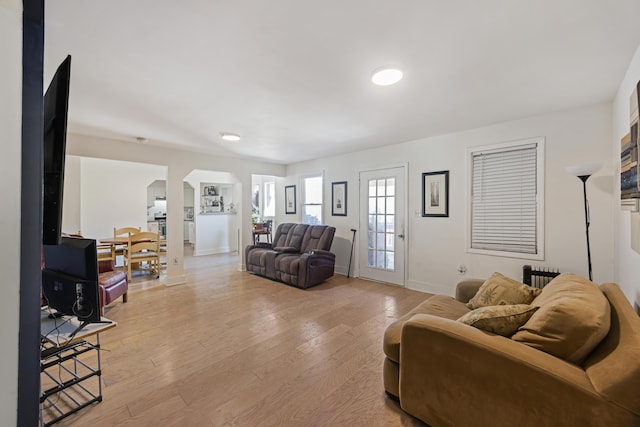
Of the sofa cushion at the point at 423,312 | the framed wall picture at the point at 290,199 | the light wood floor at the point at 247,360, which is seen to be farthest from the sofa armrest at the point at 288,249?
the sofa cushion at the point at 423,312

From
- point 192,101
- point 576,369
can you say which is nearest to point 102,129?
point 192,101

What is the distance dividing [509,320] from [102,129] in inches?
187

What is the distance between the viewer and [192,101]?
2711 millimetres

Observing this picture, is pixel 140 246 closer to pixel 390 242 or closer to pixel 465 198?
pixel 390 242

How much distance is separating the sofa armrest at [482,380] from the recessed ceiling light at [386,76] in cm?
175

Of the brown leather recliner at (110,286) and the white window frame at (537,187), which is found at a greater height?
the white window frame at (537,187)

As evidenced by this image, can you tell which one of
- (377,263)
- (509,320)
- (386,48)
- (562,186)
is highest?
(386,48)

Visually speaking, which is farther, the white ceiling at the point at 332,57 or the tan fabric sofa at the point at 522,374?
the white ceiling at the point at 332,57

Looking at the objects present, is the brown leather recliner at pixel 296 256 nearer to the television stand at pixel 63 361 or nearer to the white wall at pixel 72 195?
the television stand at pixel 63 361

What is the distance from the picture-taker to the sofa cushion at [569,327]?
1.24 metres

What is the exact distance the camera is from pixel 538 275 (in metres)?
2.99

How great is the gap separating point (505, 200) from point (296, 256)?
3.19 metres

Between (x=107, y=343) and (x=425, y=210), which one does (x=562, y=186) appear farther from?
(x=107, y=343)

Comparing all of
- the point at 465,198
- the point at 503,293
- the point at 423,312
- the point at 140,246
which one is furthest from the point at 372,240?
the point at 140,246
